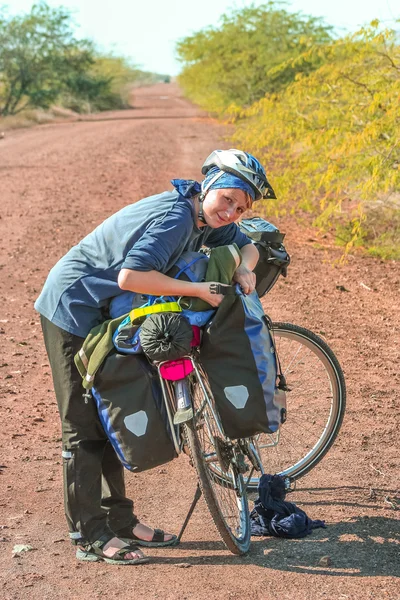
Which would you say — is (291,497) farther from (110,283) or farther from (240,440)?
(110,283)

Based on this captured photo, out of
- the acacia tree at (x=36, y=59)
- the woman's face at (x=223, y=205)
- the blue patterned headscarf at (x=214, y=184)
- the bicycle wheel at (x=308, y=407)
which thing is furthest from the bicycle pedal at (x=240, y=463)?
the acacia tree at (x=36, y=59)

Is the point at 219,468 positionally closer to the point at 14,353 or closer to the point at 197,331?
the point at 197,331

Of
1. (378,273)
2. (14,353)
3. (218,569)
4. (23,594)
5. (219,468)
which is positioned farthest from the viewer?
(378,273)

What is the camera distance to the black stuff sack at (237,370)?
11.2ft

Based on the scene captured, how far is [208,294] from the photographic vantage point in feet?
11.2

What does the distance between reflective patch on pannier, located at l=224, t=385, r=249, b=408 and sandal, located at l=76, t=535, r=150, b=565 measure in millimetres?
781

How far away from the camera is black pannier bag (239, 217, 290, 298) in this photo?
13.9 ft

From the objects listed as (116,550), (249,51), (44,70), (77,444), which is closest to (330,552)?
(116,550)

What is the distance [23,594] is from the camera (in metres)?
3.29

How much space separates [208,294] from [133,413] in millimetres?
545

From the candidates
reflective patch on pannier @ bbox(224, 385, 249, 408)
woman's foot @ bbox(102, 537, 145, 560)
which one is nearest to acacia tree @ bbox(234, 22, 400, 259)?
reflective patch on pannier @ bbox(224, 385, 249, 408)

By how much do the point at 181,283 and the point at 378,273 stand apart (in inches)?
232

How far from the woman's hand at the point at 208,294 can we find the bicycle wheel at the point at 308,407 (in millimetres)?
912

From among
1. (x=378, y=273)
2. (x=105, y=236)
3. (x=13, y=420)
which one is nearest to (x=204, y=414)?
(x=105, y=236)
